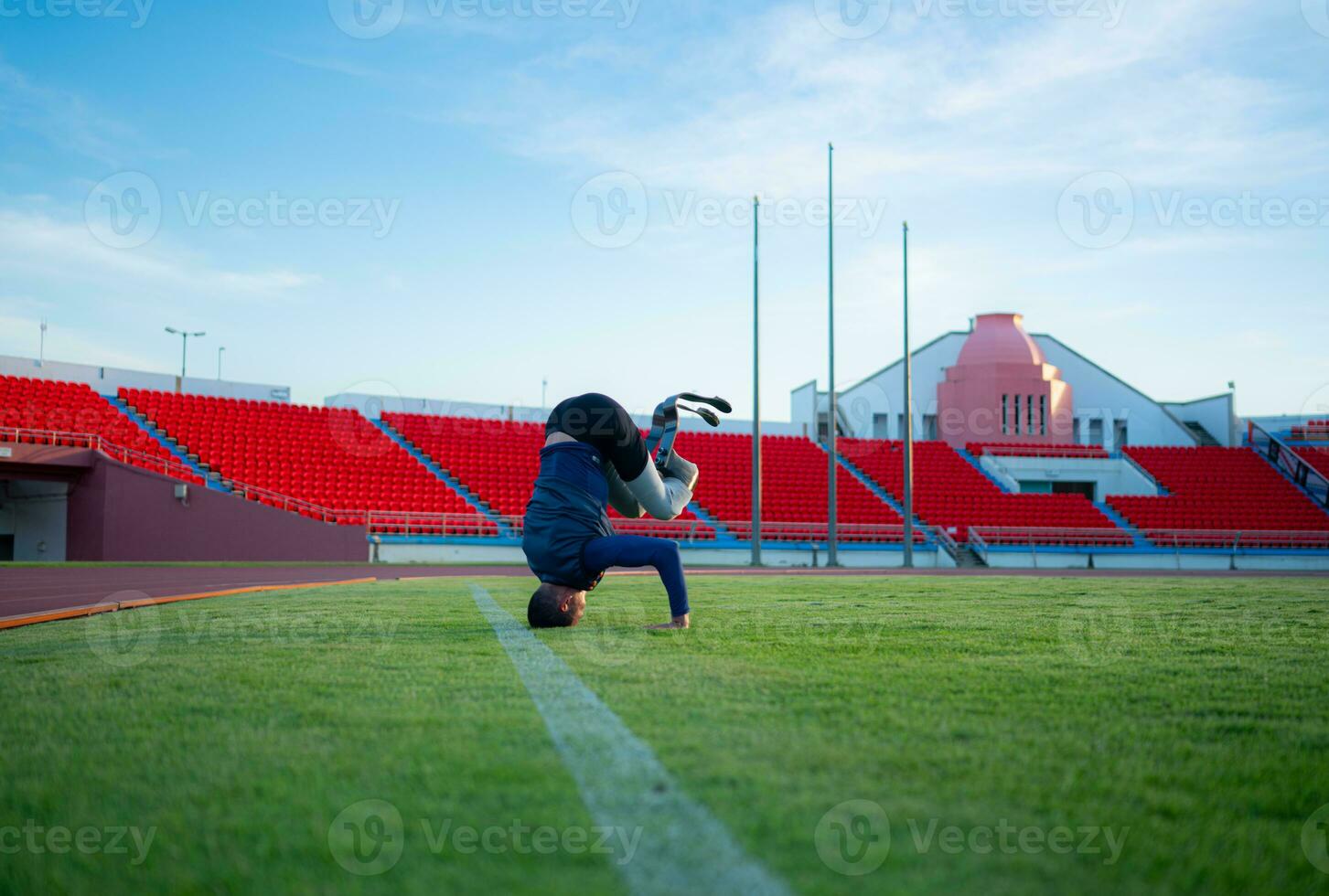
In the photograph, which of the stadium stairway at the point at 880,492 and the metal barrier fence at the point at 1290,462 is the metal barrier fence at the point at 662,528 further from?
the metal barrier fence at the point at 1290,462

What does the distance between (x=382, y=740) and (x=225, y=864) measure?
0.81 meters

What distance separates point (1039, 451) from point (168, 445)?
27345 millimetres

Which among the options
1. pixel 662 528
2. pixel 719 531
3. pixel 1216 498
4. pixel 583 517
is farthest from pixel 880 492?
pixel 583 517

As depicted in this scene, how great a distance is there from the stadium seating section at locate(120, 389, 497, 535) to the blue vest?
709 inches

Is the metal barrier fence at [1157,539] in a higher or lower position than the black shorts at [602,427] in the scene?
lower

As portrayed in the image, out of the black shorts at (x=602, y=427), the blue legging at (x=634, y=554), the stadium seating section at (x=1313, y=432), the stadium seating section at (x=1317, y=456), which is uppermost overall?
the stadium seating section at (x=1313, y=432)

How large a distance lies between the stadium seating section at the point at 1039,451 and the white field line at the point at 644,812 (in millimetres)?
33933

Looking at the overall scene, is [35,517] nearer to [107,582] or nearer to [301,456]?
[301,456]

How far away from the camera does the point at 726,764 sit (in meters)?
2.11

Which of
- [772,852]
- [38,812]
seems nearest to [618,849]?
[772,852]

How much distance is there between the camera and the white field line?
4.91 ft

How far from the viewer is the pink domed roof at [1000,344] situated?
3669 cm

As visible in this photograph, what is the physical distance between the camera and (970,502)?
30062 millimetres

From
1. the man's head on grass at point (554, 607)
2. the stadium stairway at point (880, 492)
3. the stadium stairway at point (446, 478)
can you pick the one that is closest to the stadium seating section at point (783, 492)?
the stadium stairway at point (880, 492)
